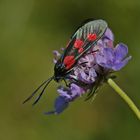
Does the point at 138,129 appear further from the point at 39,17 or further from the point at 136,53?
the point at 39,17

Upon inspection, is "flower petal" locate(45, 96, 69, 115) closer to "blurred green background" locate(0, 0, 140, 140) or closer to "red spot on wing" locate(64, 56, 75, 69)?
"red spot on wing" locate(64, 56, 75, 69)

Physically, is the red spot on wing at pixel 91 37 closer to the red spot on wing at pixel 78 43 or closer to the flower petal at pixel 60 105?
the red spot on wing at pixel 78 43

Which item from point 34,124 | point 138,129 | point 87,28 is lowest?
point 138,129

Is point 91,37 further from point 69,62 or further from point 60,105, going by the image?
point 60,105

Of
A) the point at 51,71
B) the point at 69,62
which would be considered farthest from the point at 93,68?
the point at 51,71

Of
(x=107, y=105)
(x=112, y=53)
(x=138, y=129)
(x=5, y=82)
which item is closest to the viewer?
(x=112, y=53)

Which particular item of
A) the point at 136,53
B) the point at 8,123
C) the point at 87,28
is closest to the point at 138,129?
the point at 136,53

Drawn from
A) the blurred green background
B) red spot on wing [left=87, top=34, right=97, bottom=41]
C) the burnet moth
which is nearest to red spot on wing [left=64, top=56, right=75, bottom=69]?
the burnet moth
